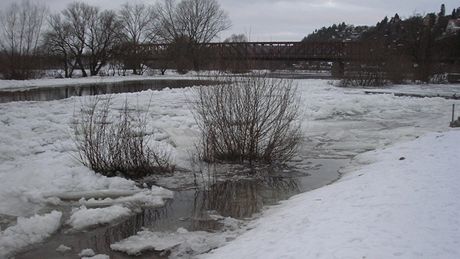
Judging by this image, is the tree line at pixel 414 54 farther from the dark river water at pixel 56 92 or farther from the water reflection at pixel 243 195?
the water reflection at pixel 243 195

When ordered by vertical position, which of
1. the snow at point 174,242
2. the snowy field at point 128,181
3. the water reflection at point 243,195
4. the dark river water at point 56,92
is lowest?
the snow at point 174,242

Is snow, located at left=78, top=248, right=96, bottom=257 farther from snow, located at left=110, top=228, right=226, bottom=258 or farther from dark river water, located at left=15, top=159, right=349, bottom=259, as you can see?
snow, located at left=110, top=228, right=226, bottom=258

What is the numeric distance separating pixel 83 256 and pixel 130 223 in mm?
1393

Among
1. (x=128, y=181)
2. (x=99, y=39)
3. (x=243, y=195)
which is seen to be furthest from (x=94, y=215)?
(x=99, y=39)

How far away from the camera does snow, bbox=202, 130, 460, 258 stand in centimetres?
491

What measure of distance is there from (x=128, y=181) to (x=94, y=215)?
6.27 feet

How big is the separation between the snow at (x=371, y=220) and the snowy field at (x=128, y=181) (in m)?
0.05

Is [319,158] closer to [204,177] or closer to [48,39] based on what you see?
[204,177]

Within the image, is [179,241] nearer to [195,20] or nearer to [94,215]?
[94,215]

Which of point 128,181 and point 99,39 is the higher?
point 99,39

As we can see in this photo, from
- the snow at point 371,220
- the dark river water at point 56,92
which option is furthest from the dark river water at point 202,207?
the dark river water at point 56,92

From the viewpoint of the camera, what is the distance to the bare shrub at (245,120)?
1080cm

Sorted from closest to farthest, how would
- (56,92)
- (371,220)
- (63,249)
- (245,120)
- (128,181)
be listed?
(371,220) < (63,249) < (128,181) < (245,120) < (56,92)

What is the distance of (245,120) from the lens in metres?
10.9
